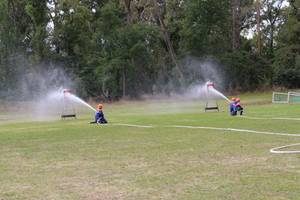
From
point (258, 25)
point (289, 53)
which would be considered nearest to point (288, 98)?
point (289, 53)

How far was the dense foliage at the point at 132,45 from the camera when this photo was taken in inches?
2628

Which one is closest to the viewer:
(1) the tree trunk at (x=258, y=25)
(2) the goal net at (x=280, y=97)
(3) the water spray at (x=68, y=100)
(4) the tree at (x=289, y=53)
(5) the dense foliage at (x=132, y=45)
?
(3) the water spray at (x=68, y=100)

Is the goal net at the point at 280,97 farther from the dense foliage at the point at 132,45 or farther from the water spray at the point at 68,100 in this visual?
A: the water spray at the point at 68,100

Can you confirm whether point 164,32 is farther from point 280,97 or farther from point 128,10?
point 280,97

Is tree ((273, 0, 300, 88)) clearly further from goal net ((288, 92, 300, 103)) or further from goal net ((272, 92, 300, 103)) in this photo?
goal net ((288, 92, 300, 103))

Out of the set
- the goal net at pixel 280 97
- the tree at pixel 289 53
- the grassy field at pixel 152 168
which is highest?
the tree at pixel 289 53

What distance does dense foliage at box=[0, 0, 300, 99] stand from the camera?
66750 mm

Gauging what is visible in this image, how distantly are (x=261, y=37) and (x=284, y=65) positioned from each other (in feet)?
35.3

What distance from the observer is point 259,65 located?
248 ft

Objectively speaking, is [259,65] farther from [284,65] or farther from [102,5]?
[102,5]

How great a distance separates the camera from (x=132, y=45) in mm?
68562

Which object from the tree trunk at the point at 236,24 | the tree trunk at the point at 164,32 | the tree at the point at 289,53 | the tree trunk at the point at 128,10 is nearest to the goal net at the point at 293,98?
the tree at the point at 289,53

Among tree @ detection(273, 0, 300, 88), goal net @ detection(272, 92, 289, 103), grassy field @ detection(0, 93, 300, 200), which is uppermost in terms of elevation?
tree @ detection(273, 0, 300, 88)

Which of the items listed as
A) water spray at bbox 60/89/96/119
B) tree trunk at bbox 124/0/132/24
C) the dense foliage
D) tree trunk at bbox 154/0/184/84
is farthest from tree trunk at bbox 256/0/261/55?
water spray at bbox 60/89/96/119
